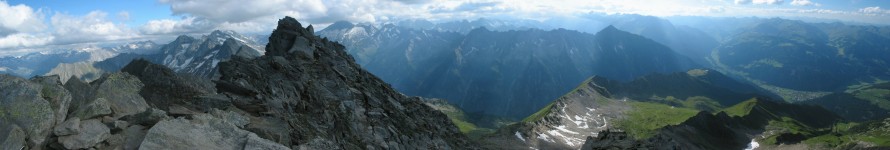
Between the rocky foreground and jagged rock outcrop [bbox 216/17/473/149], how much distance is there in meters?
0.17

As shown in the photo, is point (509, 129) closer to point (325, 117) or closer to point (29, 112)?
point (325, 117)

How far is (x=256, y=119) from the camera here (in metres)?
34.7

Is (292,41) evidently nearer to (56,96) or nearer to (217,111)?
(217,111)

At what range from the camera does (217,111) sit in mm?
30750

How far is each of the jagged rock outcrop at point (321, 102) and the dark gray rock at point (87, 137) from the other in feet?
25.0

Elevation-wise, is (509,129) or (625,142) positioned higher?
(625,142)

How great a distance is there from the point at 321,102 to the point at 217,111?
→ 29909mm

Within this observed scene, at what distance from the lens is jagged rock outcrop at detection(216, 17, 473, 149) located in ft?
138

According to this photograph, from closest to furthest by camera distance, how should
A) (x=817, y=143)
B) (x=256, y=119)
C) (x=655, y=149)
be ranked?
(x=256, y=119) < (x=655, y=149) < (x=817, y=143)

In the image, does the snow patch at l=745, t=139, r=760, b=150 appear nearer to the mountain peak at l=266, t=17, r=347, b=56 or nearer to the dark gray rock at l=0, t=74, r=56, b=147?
the mountain peak at l=266, t=17, r=347, b=56

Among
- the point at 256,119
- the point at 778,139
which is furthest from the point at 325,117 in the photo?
the point at 778,139

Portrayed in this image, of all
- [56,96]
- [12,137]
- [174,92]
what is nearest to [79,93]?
[56,96]

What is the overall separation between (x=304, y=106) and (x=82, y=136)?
34057 mm

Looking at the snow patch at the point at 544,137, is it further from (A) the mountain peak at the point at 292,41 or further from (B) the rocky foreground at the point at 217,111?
(B) the rocky foreground at the point at 217,111
